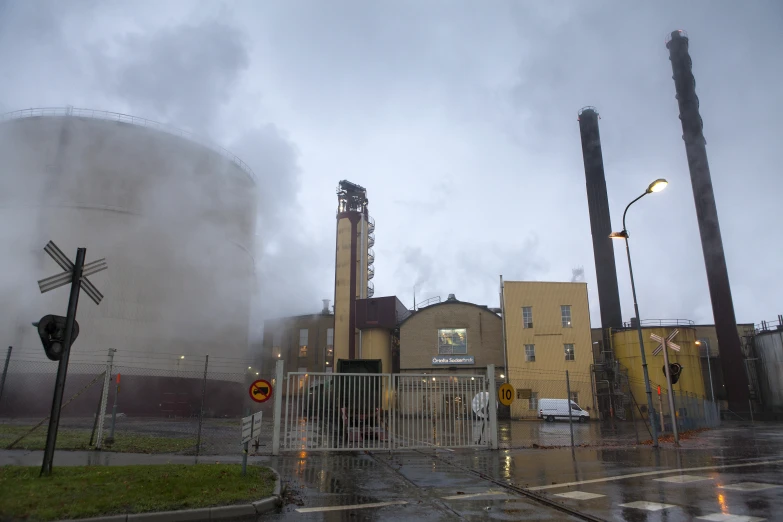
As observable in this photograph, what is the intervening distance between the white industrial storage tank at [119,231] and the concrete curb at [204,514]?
24839mm

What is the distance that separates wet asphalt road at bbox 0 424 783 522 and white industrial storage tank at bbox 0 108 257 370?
63.9ft

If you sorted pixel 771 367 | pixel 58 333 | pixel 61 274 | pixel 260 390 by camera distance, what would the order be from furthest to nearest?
1. pixel 771 367
2. pixel 260 390
3. pixel 61 274
4. pixel 58 333

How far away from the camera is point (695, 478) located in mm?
8469

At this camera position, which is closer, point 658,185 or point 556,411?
point 658,185

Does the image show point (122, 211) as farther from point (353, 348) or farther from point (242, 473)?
point (242, 473)

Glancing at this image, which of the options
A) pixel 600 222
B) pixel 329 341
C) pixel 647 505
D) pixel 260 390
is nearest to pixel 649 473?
pixel 647 505

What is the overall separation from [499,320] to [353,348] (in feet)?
40.8

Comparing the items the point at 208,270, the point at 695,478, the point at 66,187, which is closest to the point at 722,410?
the point at 695,478

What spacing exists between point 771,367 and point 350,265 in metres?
34.6

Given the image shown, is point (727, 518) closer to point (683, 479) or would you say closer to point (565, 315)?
point (683, 479)

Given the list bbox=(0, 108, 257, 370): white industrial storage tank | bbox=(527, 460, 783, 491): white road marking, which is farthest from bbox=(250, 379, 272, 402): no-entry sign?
bbox=(0, 108, 257, 370): white industrial storage tank

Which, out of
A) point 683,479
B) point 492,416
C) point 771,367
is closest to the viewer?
point 683,479

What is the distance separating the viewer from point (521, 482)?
8.22 metres

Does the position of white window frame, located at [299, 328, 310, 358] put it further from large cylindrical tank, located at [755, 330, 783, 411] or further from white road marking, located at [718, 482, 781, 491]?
white road marking, located at [718, 482, 781, 491]
